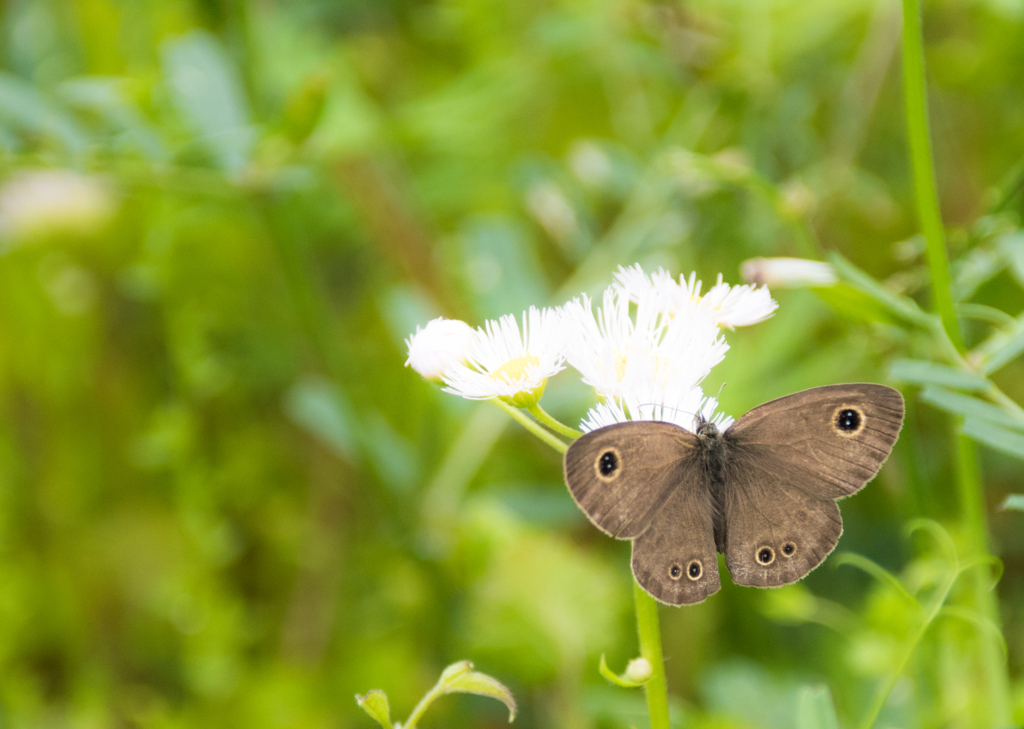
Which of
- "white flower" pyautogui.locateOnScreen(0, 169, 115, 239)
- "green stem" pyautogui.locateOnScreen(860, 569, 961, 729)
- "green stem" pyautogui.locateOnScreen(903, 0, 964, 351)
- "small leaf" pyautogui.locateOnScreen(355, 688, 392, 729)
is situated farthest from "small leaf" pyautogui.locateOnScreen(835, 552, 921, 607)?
"white flower" pyautogui.locateOnScreen(0, 169, 115, 239)

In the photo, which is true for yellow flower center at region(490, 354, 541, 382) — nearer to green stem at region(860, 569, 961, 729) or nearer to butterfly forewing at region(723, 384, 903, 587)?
butterfly forewing at region(723, 384, 903, 587)

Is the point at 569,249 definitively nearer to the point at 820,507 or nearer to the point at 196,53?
the point at 196,53

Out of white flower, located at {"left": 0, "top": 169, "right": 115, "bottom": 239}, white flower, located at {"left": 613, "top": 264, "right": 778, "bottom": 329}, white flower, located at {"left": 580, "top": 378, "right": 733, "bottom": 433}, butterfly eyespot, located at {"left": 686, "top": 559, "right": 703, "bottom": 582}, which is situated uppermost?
white flower, located at {"left": 0, "top": 169, "right": 115, "bottom": 239}

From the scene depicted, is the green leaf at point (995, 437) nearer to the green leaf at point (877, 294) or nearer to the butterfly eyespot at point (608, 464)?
the green leaf at point (877, 294)

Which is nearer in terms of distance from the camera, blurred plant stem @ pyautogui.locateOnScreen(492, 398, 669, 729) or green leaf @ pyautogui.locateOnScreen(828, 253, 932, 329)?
blurred plant stem @ pyautogui.locateOnScreen(492, 398, 669, 729)

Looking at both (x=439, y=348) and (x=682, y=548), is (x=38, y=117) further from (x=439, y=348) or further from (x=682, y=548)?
(x=682, y=548)

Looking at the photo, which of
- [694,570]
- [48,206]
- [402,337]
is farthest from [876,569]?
[48,206]

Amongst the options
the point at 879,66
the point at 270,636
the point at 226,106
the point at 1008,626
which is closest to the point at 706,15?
the point at 879,66

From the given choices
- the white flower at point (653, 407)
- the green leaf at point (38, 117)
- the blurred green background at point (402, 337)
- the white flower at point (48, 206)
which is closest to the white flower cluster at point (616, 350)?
the white flower at point (653, 407)
